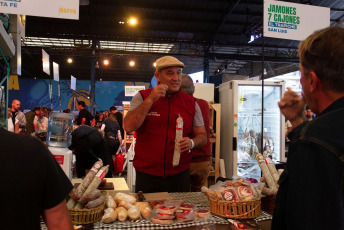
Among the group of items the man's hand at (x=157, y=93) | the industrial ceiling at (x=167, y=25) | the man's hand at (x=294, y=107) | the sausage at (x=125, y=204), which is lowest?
the sausage at (x=125, y=204)

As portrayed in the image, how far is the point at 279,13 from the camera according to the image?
319 cm

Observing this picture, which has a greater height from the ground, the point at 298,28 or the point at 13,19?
the point at 13,19

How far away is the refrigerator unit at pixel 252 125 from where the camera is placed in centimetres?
545

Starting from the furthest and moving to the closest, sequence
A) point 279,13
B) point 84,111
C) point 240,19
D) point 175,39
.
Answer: point 175,39
point 240,19
point 84,111
point 279,13

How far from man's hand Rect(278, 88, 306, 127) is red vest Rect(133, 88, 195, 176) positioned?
1.09m

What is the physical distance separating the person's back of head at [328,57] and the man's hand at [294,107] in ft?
1.31

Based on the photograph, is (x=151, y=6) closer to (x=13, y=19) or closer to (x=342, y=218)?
(x=13, y=19)

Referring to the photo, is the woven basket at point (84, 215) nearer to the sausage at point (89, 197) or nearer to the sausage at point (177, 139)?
the sausage at point (89, 197)

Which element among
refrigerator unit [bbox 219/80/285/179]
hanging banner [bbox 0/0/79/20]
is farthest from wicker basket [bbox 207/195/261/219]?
refrigerator unit [bbox 219/80/285/179]

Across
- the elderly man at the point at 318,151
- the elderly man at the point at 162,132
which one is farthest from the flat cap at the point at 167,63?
the elderly man at the point at 318,151

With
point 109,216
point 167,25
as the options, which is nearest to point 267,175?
point 109,216

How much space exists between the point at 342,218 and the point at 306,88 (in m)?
0.46

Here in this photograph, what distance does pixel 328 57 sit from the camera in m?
0.92

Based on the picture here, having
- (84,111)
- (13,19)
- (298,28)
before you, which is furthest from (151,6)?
(298,28)
